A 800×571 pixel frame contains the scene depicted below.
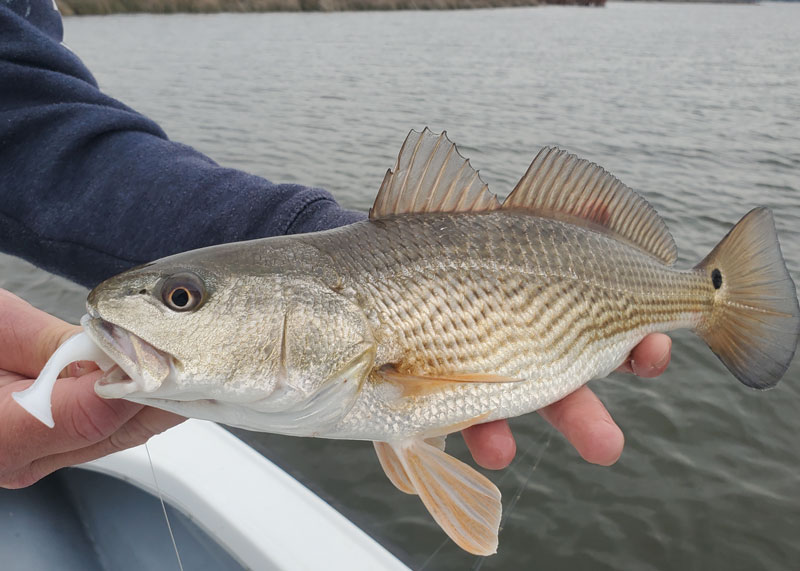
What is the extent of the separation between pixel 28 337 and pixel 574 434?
5.50ft

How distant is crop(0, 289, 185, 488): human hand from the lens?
4.52ft

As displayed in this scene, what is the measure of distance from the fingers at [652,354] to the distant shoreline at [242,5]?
1212 inches

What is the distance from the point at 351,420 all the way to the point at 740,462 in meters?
4.55

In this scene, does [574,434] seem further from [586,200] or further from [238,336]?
[238,336]

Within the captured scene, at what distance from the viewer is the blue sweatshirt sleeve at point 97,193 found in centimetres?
262

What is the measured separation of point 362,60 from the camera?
21.5 meters

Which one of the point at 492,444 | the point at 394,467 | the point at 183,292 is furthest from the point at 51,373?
the point at 492,444

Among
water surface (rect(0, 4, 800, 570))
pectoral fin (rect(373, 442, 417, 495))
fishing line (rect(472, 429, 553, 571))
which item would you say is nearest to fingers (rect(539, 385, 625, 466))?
pectoral fin (rect(373, 442, 417, 495))

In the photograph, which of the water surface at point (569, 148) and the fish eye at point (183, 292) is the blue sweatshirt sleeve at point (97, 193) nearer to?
the fish eye at point (183, 292)

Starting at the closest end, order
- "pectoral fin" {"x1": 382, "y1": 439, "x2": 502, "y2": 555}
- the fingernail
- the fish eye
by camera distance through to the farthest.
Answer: the fish eye → "pectoral fin" {"x1": 382, "y1": 439, "x2": 502, "y2": 555} → the fingernail

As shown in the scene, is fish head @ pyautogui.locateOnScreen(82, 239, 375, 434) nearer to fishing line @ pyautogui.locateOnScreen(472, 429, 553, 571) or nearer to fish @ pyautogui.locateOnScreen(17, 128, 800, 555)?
fish @ pyautogui.locateOnScreen(17, 128, 800, 555)

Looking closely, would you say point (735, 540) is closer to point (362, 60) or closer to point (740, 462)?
point (740, 462)

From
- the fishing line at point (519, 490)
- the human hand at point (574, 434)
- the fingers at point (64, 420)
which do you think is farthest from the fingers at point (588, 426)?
the fishing line at point (519, 490)

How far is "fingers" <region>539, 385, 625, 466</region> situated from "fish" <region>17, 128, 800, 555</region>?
0.24 ft
